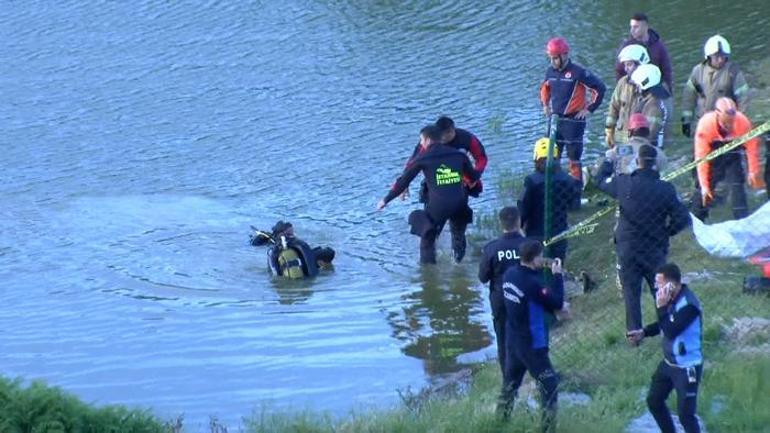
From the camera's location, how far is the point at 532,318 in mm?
9812

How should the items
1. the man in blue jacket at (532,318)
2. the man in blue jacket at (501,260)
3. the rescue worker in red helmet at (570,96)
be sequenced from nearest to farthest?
1. the man in blue jacket at (532,318)
2. the man in blue jacket at (501,260)
3. the rescue worker in red helmet at (570,96)

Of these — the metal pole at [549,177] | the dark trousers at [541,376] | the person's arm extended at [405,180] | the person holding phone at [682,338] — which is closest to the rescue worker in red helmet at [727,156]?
the metal pole at [549,177]

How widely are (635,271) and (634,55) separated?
15.3ft

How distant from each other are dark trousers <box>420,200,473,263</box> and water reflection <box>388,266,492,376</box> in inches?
7.4

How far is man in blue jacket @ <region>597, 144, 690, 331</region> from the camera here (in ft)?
37.0

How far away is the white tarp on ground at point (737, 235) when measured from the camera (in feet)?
43.7

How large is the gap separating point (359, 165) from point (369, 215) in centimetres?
218

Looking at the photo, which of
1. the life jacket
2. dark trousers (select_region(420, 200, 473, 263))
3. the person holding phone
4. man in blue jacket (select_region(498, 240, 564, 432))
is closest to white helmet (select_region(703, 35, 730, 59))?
dark trousers (select_region(420, 200, 473, 263))

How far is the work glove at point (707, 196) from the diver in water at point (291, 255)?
13.5ft

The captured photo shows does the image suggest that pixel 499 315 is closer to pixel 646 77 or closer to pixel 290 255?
pixel 646 77

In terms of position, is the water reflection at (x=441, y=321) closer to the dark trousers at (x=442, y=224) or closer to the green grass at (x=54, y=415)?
the dark trousers at (x=442, y=224)

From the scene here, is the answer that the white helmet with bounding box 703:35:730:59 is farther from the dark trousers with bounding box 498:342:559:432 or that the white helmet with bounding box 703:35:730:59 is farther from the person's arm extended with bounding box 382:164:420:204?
the dark trousers with bounding box 498:342:559:432

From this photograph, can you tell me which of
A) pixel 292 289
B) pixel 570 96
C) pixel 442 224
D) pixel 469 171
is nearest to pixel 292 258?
pixel 292 289

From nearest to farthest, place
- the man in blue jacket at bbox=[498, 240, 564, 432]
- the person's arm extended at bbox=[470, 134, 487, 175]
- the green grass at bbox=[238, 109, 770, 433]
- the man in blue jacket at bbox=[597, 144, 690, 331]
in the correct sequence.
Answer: the man in blue jacket at bbox=[498, 240, 564, 432] → the green grass at bbox=[238, 109, 770, 433] → the man in blue jacket at bbox=[597, 144, 690, 331] → the person's arm extended at bbox=[470, 134, 487, 175]
